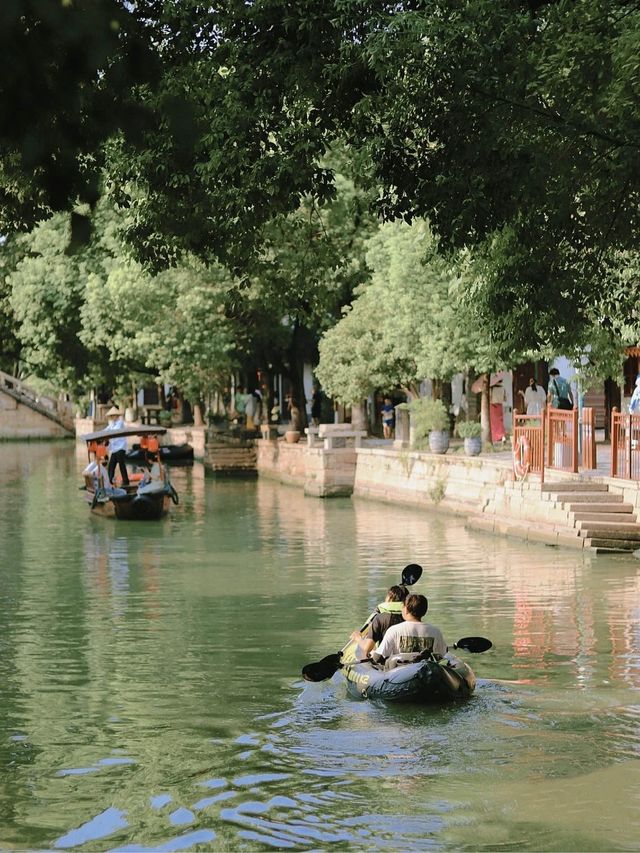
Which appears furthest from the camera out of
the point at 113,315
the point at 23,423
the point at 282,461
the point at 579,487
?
the point at 23,423

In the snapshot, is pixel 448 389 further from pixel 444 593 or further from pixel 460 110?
pixel 460 110

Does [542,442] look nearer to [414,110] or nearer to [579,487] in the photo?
[579,487]

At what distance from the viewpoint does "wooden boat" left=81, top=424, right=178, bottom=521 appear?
34.0 meters

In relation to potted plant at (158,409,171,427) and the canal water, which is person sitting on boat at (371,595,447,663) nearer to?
the canal water

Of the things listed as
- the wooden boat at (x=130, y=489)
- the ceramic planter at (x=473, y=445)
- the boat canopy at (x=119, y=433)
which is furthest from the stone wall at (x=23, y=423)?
the ceramic planter at (x=473, y=445)

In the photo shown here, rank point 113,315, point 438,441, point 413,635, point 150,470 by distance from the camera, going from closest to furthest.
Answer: point 413,635 → point 438,441 → point 150,470 → point 113,315

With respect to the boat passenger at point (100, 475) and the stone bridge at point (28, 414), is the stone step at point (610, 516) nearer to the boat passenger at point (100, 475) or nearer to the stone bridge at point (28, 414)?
the boat passenger at point (100, 475)

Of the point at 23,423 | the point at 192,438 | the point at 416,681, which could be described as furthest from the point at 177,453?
the point at 416,681

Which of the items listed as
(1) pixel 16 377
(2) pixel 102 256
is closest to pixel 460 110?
(2) pixel 102 256

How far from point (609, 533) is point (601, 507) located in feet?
2.23

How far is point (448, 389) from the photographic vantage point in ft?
147

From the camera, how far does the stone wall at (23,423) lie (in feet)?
251

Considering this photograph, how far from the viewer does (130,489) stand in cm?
3556

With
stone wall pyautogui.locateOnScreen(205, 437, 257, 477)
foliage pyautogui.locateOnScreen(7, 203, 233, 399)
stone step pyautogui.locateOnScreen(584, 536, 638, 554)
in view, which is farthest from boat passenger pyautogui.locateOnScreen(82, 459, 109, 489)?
stone step pyautogui.locateOnScreen(584, 536, 638, 554)
